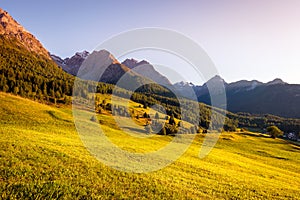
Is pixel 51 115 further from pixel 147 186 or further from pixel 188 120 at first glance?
pixel 188 120

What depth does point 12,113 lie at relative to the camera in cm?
6494

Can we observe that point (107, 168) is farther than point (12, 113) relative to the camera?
No

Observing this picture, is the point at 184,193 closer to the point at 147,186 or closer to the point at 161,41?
the point at 147,186

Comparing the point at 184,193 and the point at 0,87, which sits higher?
the point at 0,87

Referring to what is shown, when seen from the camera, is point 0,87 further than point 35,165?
Yes

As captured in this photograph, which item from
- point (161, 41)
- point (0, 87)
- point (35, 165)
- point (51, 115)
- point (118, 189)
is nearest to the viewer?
point (118, 189)

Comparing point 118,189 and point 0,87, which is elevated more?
point 0,87

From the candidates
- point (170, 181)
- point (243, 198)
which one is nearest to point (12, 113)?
point (170, 181)

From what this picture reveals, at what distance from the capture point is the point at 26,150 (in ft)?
87.8

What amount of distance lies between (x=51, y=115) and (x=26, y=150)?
2187 inches

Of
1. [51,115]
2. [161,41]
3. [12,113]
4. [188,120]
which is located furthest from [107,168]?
[188,120]

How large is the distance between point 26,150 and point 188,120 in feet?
510

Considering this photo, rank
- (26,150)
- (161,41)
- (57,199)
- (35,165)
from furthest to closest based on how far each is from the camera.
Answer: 1. (26,150)
2. (161,41)
3. (35,165)
4. (57,199)

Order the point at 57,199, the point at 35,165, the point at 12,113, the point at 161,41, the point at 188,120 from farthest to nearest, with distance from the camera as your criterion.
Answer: the point at 188,120 < the point at 12,113 < the point at 161,41 < the point at 35,165 < the point at 57,199
